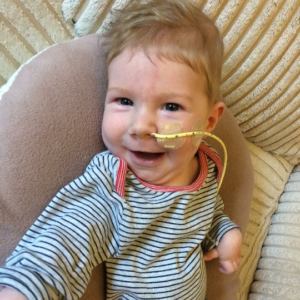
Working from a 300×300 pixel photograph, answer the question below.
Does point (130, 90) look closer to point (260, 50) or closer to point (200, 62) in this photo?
point (200, 62)

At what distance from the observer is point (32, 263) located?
60 cm

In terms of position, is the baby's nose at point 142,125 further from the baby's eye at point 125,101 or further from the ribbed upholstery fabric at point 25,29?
the ribbed upholstery fabric at point 25,29

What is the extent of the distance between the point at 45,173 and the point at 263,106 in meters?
0.69

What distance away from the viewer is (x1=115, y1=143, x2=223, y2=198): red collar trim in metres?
0.74

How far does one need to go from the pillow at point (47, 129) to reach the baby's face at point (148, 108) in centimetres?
7

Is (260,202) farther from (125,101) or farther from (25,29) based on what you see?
(25,29)

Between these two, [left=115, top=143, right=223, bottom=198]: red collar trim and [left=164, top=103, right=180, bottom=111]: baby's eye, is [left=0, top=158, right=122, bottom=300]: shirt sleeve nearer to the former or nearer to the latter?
[left=115, top=143, right=223, bottom=198]: red collar trim

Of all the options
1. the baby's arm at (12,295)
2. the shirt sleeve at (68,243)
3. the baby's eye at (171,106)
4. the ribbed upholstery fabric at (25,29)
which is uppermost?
the baby's eye at (171,106)

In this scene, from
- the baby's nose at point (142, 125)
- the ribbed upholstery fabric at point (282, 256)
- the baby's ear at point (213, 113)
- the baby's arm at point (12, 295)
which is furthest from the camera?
the ribbed upholstery fabric at point (282, 256)

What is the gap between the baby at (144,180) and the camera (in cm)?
70

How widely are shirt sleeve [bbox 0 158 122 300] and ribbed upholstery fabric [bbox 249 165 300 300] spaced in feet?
2.05

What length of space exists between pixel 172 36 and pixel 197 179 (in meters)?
0.30

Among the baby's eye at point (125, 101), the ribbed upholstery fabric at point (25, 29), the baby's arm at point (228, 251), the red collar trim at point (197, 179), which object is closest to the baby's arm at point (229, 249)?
the baby's arm at point (228, 251)

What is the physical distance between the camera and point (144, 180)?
790 mm
